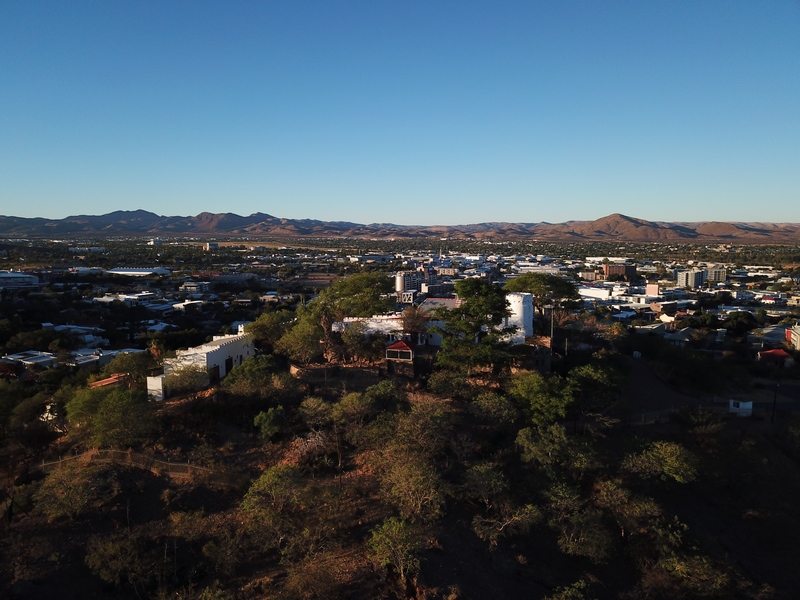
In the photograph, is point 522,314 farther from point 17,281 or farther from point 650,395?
point 17,281

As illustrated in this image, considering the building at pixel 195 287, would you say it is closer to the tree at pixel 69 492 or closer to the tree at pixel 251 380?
the tree at pixel 251 380

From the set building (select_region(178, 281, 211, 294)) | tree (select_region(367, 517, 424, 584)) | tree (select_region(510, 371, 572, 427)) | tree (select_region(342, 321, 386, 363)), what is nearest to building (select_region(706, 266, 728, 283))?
building (select_region(178, 281, 211, 294))

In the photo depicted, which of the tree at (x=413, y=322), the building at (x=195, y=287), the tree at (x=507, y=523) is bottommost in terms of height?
the tree at (x=507, y=523)

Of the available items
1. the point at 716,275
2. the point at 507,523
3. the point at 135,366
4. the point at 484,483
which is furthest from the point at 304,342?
the point at 716,275

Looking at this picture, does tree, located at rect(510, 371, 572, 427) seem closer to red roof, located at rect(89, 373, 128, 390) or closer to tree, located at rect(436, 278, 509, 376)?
tree, located at rect(436, 278, 509, 376)

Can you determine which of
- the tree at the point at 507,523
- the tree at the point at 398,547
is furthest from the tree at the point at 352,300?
the tree at the point at 398,547

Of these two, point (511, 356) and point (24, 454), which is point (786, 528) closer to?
point (511, 356)

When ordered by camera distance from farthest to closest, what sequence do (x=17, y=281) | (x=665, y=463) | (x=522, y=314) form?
(x=17, y=281)
(x=522, y=314)
(x=665, y=463)
